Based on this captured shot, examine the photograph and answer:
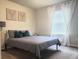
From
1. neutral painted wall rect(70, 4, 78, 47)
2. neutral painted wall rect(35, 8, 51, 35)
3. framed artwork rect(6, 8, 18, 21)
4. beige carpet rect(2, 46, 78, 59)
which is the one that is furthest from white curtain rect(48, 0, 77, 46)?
framed artwork rect(6, 8, 18, 21)

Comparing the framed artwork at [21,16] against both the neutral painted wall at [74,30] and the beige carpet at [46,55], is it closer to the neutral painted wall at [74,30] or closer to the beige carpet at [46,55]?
the beige carpet at [46,55]

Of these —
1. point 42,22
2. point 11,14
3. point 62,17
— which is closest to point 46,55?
point 62,17

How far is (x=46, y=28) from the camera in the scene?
5234 millimetres

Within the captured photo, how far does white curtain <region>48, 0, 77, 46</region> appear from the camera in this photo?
13.6 feet

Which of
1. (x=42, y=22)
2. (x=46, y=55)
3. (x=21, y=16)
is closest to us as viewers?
(x=46, y=55)

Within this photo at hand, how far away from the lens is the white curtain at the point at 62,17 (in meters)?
4.15

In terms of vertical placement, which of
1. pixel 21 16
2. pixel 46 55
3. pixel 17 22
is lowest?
pixel 46 55

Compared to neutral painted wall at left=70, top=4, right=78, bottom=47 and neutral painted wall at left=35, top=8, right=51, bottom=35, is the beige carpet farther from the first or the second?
neutral painted wall at left=35, top=8, right=51, bottom=35

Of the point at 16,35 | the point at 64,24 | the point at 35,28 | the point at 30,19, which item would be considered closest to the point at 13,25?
the point at 16,35

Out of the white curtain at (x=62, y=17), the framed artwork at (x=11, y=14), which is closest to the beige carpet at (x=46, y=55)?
the white curtain at (x=62, y=17)

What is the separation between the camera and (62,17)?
4504mm

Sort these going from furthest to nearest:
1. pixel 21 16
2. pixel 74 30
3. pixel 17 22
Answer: pixel 21 16 → pixel 17 22 → pixel 74 30

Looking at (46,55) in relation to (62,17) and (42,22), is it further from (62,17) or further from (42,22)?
(42,22)

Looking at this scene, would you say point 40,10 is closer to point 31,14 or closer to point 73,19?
point 31,14
